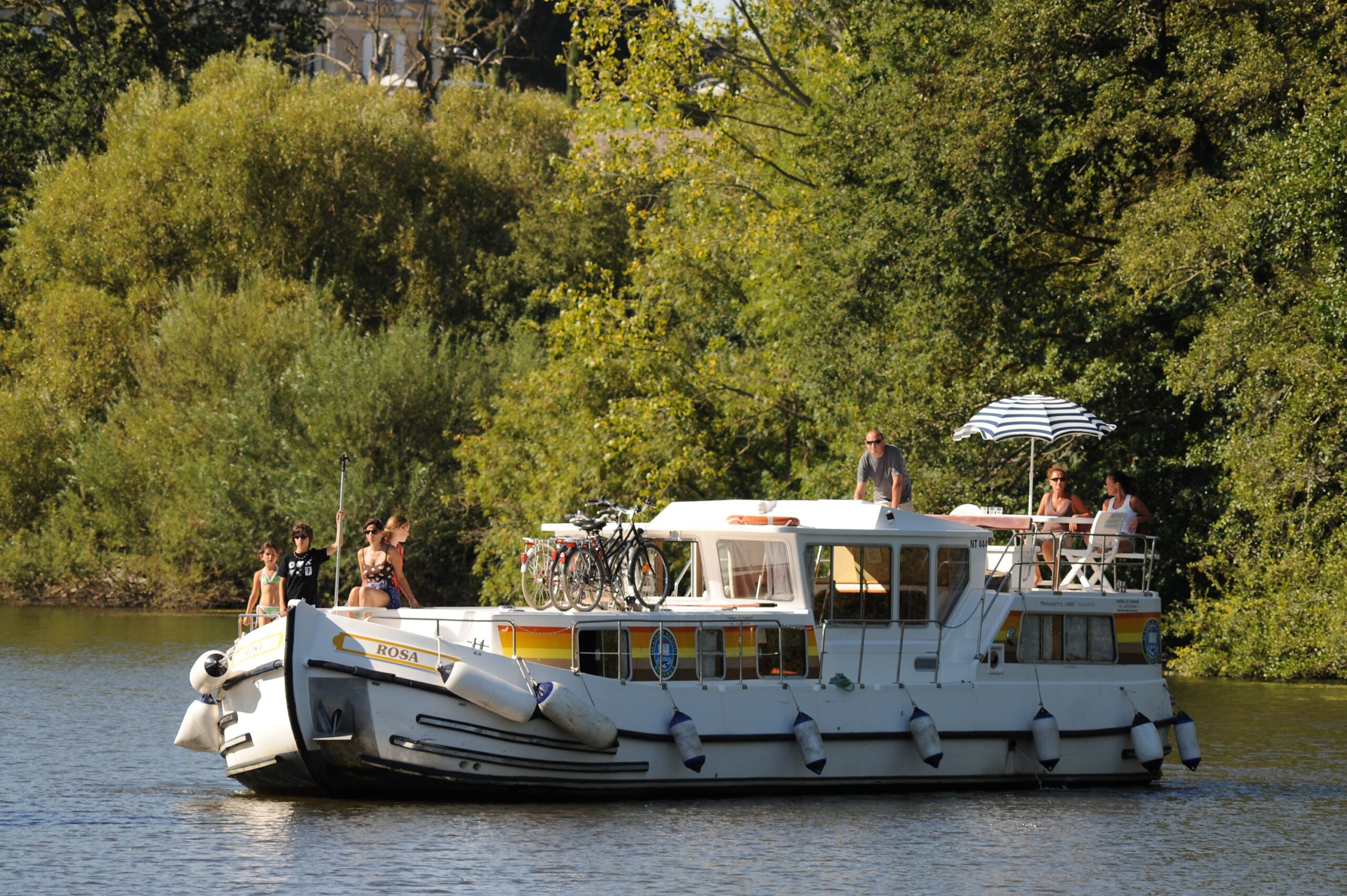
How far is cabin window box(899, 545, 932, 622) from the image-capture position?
20359 mm

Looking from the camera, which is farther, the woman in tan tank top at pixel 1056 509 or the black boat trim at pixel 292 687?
the woman in tan tank top at pixel 1056 509

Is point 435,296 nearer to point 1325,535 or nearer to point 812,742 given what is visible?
point 1325,535

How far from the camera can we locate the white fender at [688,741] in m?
18.7

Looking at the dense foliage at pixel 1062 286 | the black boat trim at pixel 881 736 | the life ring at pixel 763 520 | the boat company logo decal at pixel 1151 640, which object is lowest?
the black boat trim at pixel 881 736

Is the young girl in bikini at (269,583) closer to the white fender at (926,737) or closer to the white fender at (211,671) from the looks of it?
the white fender at (211,671)

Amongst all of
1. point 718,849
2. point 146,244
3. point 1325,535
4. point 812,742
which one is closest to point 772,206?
point 1325,535

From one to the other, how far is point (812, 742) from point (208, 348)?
106 feet

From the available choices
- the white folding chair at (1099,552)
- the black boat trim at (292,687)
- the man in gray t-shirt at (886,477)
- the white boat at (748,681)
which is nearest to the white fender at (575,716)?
the white boat at (748,681)

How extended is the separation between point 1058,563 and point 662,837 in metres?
6.89

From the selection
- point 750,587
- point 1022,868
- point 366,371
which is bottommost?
point 1022,868

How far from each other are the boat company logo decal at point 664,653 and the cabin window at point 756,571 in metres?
1.63

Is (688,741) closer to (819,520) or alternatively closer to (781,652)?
(781,652)

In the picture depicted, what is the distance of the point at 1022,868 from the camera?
16453 mm

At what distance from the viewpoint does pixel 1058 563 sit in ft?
71.5
